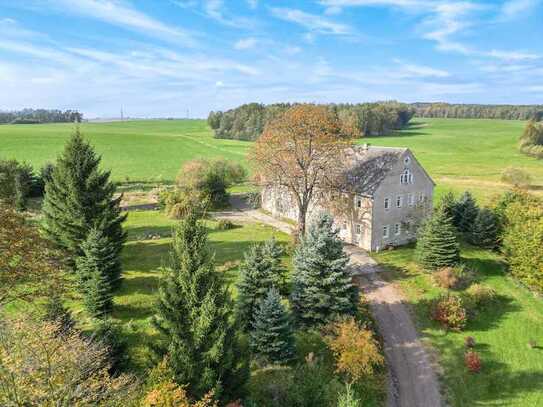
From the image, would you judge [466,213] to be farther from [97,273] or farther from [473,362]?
[97,273]

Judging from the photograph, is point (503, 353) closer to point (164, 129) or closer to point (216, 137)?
point (216, 137)

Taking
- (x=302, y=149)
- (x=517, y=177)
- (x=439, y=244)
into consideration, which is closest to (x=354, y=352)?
(x=439, y=244)

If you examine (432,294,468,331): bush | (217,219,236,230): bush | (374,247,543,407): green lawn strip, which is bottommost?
(374,247,543,407): green lawn strip

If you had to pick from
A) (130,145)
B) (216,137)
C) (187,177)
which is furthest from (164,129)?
(187,177)

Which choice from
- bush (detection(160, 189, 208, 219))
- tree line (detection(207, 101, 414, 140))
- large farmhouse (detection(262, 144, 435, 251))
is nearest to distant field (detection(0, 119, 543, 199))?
tree line (detection(207, 101, 414, 140))

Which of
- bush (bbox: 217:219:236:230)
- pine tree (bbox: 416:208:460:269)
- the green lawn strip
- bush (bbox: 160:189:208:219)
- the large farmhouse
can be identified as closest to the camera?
the green lawn strip

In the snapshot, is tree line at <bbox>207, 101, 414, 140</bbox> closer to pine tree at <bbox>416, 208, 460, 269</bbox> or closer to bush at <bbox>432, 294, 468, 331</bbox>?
pine tree at <bbox>416, 208, 460, 269</bbox>

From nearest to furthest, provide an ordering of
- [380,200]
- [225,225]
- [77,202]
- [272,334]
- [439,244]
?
[272,334], [77,202], [439,244], [380,200], [225,225]

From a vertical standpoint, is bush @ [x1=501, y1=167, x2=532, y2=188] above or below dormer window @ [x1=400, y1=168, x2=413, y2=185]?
below
